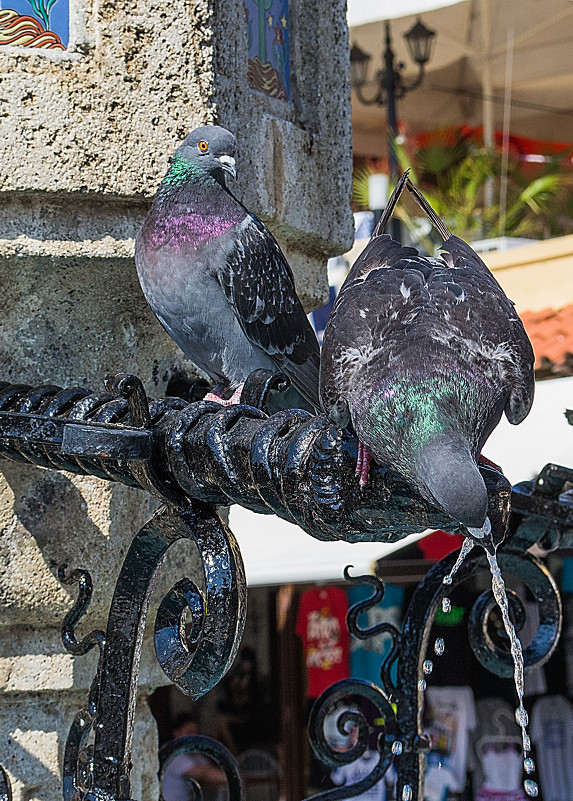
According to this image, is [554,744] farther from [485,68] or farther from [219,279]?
[485,68]

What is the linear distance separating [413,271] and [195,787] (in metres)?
1.19

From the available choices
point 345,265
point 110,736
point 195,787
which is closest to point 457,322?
point 110,736

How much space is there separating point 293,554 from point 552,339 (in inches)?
87.3

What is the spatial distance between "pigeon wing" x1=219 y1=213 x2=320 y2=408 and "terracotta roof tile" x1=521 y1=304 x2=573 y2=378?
3.99 m

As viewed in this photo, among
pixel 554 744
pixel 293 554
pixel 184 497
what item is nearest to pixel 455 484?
pixel 184 497

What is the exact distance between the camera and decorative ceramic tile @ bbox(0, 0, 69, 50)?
5.40 ft

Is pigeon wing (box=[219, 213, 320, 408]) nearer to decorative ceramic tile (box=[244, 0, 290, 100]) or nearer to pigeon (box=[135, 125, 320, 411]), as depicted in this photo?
pigeon (box=[135, 125, 320, 411])

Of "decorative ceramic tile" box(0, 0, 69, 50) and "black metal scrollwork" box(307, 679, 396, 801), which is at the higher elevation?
"decorative ceramic tile" box(0, 0, 69, 50)

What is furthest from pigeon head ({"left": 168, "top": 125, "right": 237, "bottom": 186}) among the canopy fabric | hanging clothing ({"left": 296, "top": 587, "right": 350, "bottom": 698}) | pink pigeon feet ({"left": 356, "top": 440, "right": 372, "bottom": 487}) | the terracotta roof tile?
the canopy fabric

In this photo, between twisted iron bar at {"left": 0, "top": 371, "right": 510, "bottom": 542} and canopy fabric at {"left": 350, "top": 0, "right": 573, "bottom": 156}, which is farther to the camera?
canopy fabric at {"left": 350, "top": 0, "right": 573, "bottom": 156}

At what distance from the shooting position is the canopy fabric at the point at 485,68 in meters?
9.05

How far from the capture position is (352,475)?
3.68 feet

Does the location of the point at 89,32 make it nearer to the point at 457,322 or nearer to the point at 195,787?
the point at 457,322

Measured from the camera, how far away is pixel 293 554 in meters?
5.37
